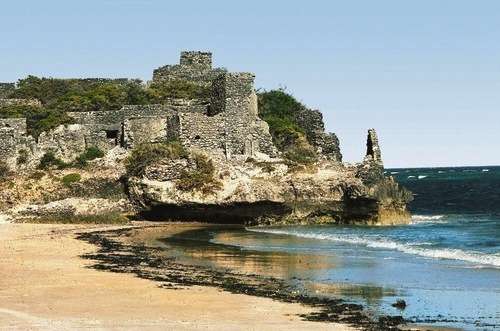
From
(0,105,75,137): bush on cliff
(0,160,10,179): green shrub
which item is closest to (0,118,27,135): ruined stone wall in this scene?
(0,105,75,137): bush on cliff

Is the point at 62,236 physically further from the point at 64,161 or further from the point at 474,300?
the point at 474,300

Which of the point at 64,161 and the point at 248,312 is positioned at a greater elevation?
the point at 64,161

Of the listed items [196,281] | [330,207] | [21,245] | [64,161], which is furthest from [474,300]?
[64,161]

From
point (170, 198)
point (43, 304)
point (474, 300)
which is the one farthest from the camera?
→ point (170, 198)

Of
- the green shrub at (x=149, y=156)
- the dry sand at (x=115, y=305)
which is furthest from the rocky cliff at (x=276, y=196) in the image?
the dry sand at (x=115, y=305)

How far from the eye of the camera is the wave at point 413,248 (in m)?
21.5

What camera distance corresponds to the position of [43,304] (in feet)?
45.0

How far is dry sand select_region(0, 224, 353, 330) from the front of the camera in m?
12.2

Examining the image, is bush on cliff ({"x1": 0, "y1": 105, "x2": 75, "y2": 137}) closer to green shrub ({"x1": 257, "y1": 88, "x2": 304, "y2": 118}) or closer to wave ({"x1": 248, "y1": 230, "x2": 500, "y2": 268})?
green shrub ({"x1": 257, "y1": 88, "x2": 304, "y2": 118})

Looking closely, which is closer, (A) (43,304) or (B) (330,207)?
(A) (43,304)

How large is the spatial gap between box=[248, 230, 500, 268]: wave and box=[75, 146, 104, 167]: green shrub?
952 cm

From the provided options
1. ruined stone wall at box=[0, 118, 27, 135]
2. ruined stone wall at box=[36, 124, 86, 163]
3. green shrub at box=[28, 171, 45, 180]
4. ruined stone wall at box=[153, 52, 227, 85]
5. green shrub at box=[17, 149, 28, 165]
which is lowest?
green shrub at box=[28, 171, 45, 180]

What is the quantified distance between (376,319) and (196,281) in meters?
4.78

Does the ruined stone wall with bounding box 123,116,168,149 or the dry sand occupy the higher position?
the ruined stone wall with bounding box 123,116,168,149
